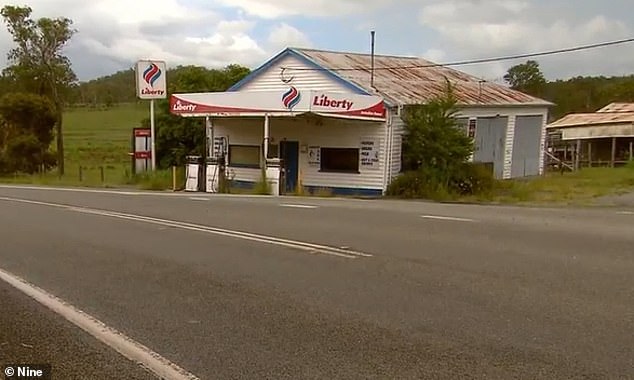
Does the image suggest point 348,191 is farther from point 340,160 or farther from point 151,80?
point 151,80

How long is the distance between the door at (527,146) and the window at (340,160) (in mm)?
10024

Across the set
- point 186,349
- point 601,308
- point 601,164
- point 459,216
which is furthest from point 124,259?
point 601,164

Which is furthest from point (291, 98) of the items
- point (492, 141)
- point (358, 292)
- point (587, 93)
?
point (587, 93)

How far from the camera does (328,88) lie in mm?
29797

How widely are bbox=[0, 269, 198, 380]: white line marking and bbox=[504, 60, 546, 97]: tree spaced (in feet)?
233

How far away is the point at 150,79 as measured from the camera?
33.8 metres

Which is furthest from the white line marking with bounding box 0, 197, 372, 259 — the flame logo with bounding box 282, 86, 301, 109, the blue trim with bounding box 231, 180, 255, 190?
the blue trim with bounding box 231, 180, 255, 190

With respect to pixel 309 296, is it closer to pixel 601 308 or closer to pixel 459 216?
pixel 601 308

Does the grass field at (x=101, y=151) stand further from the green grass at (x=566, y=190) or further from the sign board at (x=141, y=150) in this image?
the green grass at (x=566, y=190)

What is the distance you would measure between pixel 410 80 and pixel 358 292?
2713 centimetres

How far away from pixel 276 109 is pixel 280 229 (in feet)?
47.9

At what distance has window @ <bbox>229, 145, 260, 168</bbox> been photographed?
3172cm

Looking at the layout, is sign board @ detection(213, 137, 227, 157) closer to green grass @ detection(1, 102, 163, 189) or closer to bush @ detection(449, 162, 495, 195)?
green grass @ detection(1, 102, 163, 189)

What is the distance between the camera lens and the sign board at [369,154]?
27.8 m
